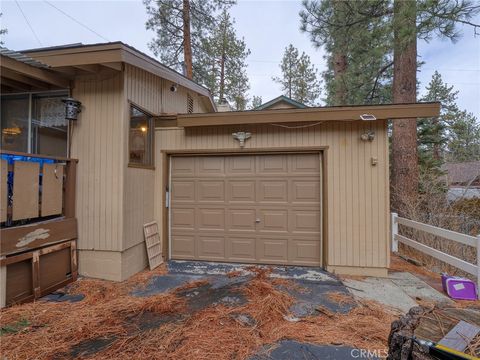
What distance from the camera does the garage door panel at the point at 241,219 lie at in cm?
512

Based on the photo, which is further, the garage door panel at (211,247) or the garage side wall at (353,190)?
the garage door panel at (211,247)

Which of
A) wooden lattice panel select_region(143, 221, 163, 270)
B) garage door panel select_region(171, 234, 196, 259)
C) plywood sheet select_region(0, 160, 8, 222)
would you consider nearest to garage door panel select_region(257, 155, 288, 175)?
garage door panel select_region(171, 234, 196, 259)

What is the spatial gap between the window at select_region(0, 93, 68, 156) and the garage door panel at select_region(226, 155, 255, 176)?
2900 millimetres

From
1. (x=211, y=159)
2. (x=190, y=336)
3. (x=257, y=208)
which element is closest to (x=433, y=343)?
(x=190, y=336)

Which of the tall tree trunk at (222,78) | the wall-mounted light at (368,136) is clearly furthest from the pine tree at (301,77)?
the wall-mounted light at (368,136)

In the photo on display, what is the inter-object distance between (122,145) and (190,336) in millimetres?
3029

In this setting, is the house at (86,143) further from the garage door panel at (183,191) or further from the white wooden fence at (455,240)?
the white wooden fence at (455,240)

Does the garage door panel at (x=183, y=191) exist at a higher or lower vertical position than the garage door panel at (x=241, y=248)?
higher

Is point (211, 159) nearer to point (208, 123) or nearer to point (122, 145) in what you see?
point (208, 123)

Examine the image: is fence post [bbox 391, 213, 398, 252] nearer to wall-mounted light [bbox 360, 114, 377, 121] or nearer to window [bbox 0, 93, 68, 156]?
wall-mounted light [bbox 360, 114, 377, 121]

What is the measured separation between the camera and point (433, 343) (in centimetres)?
159

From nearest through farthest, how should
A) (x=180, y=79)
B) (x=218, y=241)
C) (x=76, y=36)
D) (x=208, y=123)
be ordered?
1. (x=208, y=123)
2. (x=218, y=241)
3. (x=180, y=79)
4. (x=76, y=36)

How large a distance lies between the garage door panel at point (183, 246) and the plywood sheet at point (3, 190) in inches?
109
